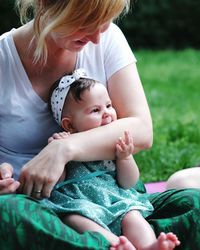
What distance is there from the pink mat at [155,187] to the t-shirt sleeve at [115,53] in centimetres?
111

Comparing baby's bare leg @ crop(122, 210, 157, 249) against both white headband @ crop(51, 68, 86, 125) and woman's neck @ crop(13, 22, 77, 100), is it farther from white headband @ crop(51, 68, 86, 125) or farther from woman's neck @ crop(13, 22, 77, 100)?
woman's neck @ crop(13, 22, 77, 100)

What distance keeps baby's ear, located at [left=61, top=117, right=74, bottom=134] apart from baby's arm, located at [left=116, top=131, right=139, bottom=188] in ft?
0.73

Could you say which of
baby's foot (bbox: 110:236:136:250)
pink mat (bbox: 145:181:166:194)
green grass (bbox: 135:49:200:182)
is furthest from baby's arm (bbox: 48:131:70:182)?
green grass (bbox: 135:49:200:182)

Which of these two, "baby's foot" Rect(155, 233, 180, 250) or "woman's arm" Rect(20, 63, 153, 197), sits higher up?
"woman's arm" Rect(20, 63, 153, 197)

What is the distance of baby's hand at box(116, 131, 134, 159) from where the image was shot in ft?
10.6

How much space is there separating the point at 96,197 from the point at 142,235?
0.27 m

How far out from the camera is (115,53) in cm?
353

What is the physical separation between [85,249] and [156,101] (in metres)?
5.42

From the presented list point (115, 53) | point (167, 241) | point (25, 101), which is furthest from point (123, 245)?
point (115, 53)

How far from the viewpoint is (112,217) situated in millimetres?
3137

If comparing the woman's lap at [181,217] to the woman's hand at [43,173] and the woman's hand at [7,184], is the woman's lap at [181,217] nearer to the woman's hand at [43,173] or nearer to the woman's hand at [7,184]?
the woman's hand at [43,173]

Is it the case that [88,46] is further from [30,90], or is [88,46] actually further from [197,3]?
[197,3]

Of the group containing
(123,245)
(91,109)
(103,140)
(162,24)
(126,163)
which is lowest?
(162,24)

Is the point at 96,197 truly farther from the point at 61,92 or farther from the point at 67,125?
the point at 61,92
